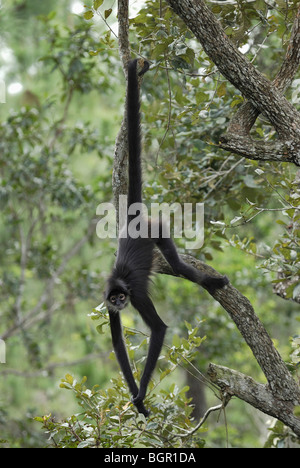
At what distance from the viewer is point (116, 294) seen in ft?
14.4

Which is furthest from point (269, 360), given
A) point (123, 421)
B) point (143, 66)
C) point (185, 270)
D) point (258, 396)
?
point (143, 66)

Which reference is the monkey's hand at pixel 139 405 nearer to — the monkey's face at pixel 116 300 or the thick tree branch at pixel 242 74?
the monkey's face at pixel 116 300

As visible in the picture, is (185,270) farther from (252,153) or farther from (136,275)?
(252,153)

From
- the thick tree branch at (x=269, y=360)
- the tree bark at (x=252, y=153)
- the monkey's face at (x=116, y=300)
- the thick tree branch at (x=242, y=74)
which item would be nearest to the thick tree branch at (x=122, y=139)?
the tree bark at (x=252, y=153)

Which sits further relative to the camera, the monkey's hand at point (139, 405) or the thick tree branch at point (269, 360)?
the monkey's hand at point (139, 405)

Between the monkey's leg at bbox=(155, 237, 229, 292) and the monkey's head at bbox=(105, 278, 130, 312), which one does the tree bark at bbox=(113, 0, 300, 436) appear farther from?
the monkey's head at bbox=(105, 278, 130, 312)

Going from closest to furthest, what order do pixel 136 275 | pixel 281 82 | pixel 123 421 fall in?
1. pixel 281 82
2. pixel 123 421
3. pixel 136 275

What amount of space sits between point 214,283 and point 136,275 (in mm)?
744

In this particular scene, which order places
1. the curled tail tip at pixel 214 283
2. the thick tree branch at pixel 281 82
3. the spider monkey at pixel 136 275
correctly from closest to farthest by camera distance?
the thick tree branch at pixel 281 82 < the curled tail tip at pixel 214 283 < the spider monkey at pixel 136 275

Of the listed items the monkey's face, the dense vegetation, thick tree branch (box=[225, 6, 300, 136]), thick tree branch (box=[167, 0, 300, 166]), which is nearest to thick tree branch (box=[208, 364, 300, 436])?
the dense vegetation

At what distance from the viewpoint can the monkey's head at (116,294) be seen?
4.34 meters

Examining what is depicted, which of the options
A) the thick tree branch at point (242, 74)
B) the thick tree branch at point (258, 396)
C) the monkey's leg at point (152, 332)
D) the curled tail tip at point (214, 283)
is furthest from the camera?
the monkey's leg at point (152, 332)

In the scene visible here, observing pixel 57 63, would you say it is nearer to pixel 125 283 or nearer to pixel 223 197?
pixel 223 197

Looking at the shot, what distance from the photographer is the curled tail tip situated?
4.07m
